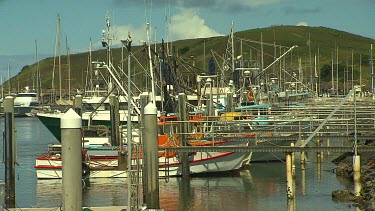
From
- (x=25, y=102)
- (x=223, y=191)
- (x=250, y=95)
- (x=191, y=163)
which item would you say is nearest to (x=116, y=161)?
(x=191, y=163)

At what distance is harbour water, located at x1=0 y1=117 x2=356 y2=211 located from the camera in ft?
112

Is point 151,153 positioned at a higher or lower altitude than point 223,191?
higher

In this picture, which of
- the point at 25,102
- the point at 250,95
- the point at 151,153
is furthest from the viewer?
the point at 25,102

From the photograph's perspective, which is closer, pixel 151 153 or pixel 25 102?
pixel 151 153

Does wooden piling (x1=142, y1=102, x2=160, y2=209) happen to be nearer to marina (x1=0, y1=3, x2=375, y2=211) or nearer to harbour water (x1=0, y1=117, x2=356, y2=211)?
marina (x1=0, y1=3, x2=375, y2=211)

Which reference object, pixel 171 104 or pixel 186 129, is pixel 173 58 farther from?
pixel 186 129

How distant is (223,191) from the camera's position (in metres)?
38.5

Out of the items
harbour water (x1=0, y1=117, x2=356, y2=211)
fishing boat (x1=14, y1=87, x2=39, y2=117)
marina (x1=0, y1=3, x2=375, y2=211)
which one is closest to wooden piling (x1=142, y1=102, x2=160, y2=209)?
marina (x1=0, y1=3, x2=375, y2=211)

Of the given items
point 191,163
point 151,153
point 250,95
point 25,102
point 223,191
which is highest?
point 25,102

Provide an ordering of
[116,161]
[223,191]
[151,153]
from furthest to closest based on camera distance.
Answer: [116,161] < [223,191] < [151,153]

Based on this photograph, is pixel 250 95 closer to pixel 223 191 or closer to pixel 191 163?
pixel 191 163

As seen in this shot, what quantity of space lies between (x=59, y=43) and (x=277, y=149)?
33.0 metres

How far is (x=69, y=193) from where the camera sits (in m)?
16.6

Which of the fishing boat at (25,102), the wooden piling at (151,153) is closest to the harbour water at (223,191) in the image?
the wooden piling at (151,153)
